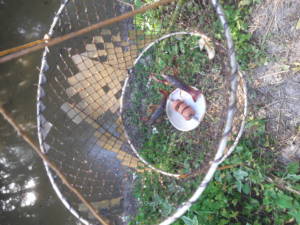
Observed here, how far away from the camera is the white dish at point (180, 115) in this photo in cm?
113

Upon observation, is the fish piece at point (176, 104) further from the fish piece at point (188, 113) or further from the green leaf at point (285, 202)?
the green leaf at point (285, 202)

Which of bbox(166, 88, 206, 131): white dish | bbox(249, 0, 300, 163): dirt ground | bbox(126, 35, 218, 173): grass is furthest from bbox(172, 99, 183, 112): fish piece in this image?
bbox(249, 0, 300, 163): dirt ground

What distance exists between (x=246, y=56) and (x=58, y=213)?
50.3 inches

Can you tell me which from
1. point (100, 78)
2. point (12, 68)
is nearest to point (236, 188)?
point (100, 78)

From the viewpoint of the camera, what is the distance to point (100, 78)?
46.3 inches

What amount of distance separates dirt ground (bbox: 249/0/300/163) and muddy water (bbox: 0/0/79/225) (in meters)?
1.14

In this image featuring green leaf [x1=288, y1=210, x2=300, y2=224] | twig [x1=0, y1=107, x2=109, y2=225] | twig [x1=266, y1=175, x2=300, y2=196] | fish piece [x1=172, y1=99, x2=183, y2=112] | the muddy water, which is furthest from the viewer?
the muddy water

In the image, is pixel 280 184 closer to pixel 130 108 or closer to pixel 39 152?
pixel 130 108

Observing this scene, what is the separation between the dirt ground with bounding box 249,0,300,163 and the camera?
1.14m

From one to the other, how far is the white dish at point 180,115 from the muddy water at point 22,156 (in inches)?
31.9

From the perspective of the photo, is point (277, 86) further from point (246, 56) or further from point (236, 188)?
point (236, 188)

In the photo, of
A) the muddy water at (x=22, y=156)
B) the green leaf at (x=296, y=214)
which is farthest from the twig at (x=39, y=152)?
the muddy water at (x=22, y=156)

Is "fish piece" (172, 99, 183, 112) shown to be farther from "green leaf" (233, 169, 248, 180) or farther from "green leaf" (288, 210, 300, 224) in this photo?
"green leaf" (288, 210, 300, 224)

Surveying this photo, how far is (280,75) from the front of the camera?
3.84 feet
